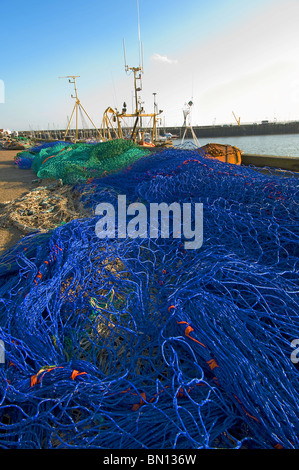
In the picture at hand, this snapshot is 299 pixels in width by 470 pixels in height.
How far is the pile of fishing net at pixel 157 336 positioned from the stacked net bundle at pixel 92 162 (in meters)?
3.56

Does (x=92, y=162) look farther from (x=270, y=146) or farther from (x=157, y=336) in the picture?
(x=270, y=146)

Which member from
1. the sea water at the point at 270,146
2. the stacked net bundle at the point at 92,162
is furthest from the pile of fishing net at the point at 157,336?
the sea water at the point at 270,146

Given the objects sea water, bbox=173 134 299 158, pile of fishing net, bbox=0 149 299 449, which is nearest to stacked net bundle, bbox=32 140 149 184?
pile of fishing net, bbox=0 149 299 449

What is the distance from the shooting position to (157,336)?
184cm

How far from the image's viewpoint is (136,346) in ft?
5.91

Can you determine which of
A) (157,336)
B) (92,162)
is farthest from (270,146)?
(157,336)

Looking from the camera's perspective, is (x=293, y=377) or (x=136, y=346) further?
(x=136, y=346)

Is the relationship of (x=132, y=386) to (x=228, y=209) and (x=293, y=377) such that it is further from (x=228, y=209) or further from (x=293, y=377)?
(x=228, y=209)

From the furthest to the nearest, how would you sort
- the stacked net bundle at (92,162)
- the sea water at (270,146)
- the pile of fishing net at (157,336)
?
the sea water at (270,146)
the stacked net bundle at (92,162)
the pile of fishing net at (157,336)

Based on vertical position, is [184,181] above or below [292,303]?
above

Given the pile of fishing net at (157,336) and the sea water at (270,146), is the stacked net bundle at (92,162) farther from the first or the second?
the sea water at (270,146)

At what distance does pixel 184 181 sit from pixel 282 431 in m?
3.43

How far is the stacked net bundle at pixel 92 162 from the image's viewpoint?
6340 mm

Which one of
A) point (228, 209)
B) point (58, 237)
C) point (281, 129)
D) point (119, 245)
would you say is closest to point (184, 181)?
point (228, 209)
